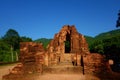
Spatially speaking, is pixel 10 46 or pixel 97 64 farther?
pixel 10 46

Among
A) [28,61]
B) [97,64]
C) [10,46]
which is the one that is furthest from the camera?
[10,46]

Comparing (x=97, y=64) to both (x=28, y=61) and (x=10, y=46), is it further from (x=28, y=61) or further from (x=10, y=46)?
(x=10, y=46)

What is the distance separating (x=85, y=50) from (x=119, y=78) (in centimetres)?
934

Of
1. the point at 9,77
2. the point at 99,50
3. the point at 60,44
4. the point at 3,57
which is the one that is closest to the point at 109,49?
the point at 99,50

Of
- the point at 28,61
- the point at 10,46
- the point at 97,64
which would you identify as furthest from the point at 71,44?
the point at 10,46

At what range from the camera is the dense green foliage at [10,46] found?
37.2 m

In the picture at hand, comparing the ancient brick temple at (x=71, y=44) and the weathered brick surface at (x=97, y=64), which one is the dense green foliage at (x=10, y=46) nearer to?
the ancient brick temple at (x=71, y=44)

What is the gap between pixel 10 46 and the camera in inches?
2205

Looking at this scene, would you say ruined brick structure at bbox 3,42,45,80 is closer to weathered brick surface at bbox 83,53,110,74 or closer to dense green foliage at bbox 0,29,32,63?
weathered brick surface at bbox 83,53,110,74

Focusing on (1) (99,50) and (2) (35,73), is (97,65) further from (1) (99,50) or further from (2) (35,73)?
(1) (99,50)

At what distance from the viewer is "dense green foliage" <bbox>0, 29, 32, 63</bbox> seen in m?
37.2

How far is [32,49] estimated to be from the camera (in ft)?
46.7

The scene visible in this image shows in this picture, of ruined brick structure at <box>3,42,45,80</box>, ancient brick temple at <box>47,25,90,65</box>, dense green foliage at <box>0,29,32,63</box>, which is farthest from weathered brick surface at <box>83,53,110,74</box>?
dense green foliage at <box>0,29,32,63</box>

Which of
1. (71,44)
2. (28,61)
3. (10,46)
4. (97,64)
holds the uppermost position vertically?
(10,46)
